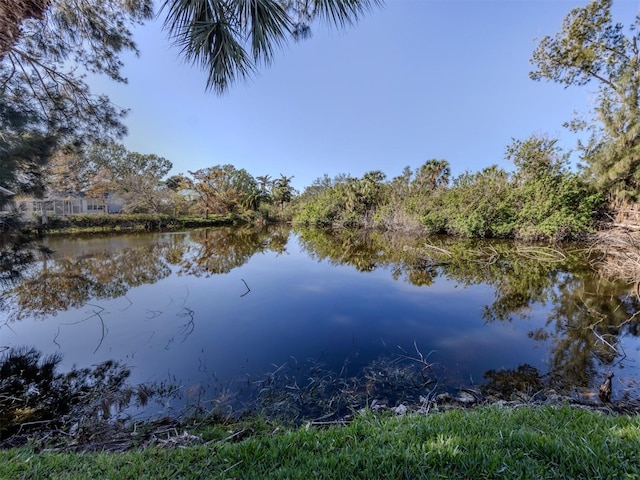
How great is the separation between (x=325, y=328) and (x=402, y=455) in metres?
3.22

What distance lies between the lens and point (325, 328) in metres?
4.68

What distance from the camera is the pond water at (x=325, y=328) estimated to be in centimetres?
319

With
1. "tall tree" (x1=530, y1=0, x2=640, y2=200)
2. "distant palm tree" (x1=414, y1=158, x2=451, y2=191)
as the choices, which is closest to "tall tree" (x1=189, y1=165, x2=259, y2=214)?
"distant palm tree" (x1=414, y1=158, x2=451, y2=191)

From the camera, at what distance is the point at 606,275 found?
293 inches

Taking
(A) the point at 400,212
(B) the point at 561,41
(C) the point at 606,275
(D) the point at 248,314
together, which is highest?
(B) the point at 561,41

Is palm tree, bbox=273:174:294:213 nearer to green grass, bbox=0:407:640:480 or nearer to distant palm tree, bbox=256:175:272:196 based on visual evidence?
distant palm tree, bbox=256:175:272:196

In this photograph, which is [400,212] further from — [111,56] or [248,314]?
[111,56]

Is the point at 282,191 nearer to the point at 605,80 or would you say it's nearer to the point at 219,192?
the point at 219,192

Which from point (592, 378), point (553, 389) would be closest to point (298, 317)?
point (553, 389)

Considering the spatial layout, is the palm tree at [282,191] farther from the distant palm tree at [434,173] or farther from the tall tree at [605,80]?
the tall tree at [605,80]

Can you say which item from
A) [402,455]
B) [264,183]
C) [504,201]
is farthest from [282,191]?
[402,455]

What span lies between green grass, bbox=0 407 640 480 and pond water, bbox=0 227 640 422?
3.41ft

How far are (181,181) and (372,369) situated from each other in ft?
102

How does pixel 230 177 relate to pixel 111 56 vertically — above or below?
above
